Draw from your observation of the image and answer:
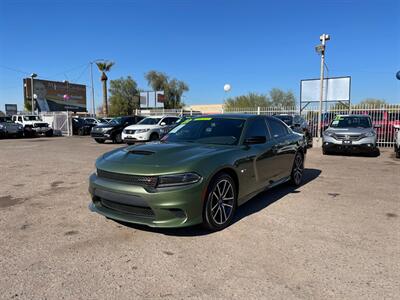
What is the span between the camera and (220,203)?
13.9ft

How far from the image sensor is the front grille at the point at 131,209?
375 cm

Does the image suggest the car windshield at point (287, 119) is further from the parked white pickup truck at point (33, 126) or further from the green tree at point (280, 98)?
the green tree at point (280, 98)

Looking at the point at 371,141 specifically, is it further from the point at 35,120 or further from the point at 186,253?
the point at 35,120

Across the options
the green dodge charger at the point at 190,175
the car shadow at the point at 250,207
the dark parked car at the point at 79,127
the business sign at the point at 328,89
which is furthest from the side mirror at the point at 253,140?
the dark parked car at the point at 79,127

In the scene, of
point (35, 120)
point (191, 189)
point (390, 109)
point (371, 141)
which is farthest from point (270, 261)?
point (35, 120)

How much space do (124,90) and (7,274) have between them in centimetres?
6207

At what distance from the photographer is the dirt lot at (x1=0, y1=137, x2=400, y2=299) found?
9.46 feet

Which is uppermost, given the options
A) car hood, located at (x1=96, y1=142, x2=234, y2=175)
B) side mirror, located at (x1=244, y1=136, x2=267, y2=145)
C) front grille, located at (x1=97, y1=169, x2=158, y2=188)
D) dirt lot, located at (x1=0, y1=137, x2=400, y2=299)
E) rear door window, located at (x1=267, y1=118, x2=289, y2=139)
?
rear door window, located at (x1=267, y1=118, x2=289, y2=139)

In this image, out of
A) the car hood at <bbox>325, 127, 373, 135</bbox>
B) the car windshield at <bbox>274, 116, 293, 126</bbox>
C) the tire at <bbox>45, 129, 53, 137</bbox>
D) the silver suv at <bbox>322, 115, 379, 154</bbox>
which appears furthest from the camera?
the tire at <bbox>45, 129, 53, 137</bbox>

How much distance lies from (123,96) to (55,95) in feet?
39.9

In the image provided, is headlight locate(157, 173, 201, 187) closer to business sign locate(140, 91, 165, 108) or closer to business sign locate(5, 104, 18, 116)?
business sign locate(140, 91, 165, 108)

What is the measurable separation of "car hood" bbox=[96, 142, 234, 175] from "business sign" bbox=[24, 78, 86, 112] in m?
51.4

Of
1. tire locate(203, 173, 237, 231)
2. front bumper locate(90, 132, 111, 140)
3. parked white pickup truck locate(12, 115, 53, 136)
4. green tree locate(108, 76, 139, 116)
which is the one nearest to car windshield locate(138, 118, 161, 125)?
front bumper locate(90, 132, 111, 140)

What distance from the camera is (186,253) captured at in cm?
357
